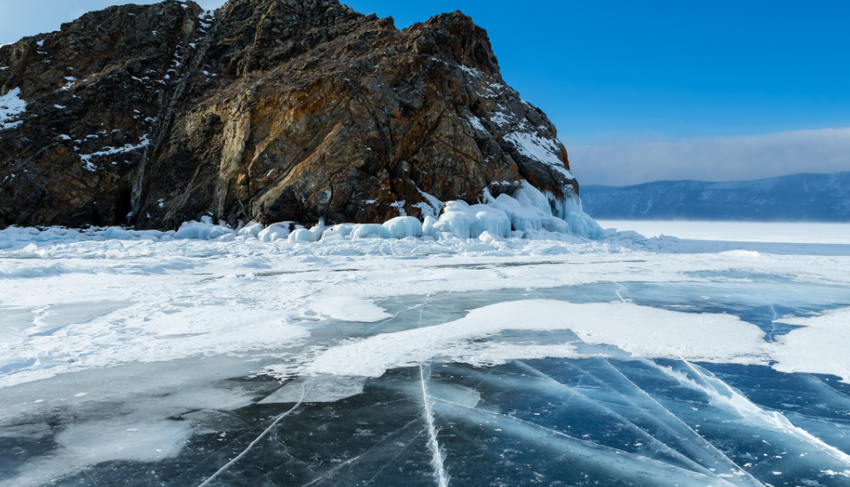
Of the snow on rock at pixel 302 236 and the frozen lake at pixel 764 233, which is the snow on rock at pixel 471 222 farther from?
the frozen lake at pixel 764 233

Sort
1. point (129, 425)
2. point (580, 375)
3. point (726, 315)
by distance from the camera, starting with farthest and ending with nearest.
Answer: point (726, 315) < point (580, 375) < point (129, 425)

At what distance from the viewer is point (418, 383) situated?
3801mm

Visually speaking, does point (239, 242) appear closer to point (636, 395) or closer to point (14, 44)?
point (636, 395)

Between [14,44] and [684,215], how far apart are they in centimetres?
16623

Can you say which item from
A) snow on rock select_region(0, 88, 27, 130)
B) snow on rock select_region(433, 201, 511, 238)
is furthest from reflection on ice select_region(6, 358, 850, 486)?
snow on rock select_region(0, 88, 27, 130)

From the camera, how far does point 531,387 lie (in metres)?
3.74

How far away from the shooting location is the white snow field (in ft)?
8.28

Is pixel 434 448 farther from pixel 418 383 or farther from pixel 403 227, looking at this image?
pixel 403 227

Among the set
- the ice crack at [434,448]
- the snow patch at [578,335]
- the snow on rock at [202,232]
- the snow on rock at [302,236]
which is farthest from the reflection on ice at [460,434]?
the snow on rock at [202,232]

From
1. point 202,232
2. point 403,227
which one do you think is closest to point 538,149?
point 403,227

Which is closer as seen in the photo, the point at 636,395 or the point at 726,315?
the point at 636,395

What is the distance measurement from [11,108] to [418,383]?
33.4m

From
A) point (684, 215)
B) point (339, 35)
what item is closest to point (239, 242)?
point (339, 35)

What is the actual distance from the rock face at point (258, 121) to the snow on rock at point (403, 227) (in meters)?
2.22
